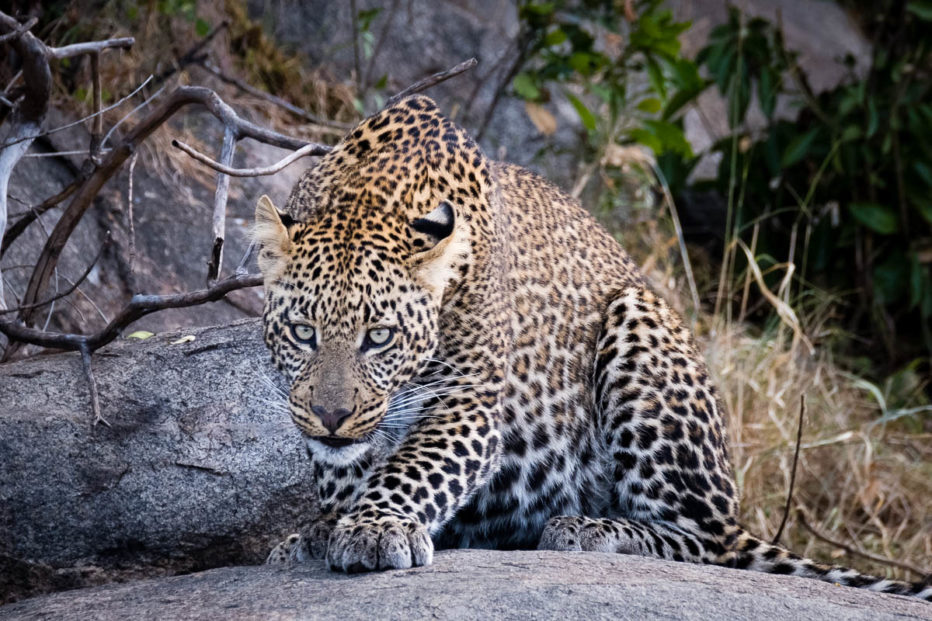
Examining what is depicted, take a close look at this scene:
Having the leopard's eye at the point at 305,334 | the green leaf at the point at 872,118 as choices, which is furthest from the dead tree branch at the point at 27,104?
the green leaf at the point at 872,118

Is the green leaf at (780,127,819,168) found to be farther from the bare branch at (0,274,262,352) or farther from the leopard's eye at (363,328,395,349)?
the leopard's eye at (363,328,395,349)

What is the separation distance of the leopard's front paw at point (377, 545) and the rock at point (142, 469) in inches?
63.5

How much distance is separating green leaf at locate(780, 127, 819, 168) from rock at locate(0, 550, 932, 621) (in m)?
6.82

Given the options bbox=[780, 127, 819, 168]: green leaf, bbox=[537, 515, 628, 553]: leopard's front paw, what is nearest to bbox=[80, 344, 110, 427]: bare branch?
bbox=[537, 515, 628, 553]: leopard's front paw

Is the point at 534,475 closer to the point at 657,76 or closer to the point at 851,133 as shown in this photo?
the point at 657,76

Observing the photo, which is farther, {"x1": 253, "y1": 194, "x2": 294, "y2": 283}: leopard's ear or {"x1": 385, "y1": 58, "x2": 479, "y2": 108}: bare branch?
{"x1": 385, "y1": 58, "x2": 479, "y2": 108}: bare branch

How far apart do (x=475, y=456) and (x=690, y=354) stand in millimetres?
1707

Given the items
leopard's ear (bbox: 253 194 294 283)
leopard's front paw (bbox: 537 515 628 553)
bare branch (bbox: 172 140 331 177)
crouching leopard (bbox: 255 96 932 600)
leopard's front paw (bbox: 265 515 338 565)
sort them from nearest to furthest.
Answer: bare branch (bbox: 172 140 331 177) < crouching leopard (bbox: 255 96 932 600) < leopard's ear (bbox: 253 194 294 283) < leopard's front paw (bbox: 265 515 338 565) < leopard's front paw (bbox: 537 515 628 553)

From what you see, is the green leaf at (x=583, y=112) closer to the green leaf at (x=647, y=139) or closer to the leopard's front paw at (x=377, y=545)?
the green leaf at (x=647, y=139)

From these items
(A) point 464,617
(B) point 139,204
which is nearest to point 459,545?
(A) point 464,617

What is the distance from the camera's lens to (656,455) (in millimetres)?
6078

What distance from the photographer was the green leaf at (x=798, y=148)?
11266 mm

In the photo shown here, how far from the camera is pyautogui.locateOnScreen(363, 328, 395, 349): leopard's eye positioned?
4.95 m

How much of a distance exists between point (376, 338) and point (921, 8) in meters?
8.41
